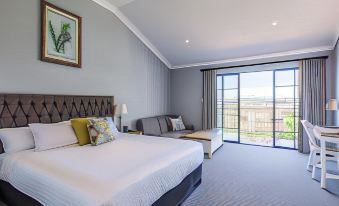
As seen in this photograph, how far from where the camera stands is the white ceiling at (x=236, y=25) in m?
3.24

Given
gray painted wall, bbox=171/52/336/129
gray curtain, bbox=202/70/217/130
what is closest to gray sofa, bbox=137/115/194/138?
gray painted wall, bbox=171/52/336/129

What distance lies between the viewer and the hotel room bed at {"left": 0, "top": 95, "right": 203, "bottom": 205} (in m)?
1.28

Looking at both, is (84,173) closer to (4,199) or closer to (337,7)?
(4,199)

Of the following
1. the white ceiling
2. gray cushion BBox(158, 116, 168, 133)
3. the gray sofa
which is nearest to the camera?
the white ceiling

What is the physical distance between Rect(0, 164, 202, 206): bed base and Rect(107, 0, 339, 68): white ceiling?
3031mm

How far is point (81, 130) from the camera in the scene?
2.57 meters

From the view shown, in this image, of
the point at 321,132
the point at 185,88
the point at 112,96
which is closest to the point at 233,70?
the point at 185,88

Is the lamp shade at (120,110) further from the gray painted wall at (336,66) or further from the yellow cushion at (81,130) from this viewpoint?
the gray painted wall at (336,66)

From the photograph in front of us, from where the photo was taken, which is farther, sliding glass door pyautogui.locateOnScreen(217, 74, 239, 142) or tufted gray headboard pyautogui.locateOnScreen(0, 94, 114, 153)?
sliding glass door pyautogui.locateOnScreen(217, 74, 239, 142)

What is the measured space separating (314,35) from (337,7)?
2.82ft

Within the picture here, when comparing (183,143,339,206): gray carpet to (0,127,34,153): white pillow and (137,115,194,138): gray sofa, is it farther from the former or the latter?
(0,127,34,153): white pillow

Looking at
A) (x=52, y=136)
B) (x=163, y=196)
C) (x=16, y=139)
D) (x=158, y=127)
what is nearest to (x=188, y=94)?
(x=158, y=127)

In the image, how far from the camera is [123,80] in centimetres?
421

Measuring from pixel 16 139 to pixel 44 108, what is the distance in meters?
0.63
